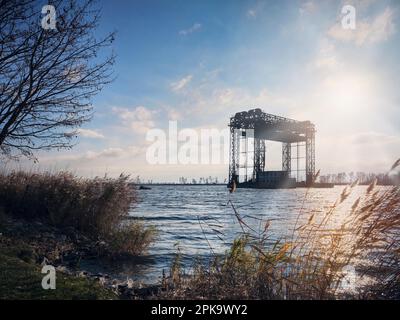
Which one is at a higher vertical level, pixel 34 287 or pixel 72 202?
pixel 72 202

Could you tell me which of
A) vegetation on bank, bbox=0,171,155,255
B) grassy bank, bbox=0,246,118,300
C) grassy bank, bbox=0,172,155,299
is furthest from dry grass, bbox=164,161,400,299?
vegetation on bank, bbox=0,171,155,255

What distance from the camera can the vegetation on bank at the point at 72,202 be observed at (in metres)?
12.5

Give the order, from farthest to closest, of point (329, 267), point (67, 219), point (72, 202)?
point (72, 202) → point (67, 219) → point (329, 267)

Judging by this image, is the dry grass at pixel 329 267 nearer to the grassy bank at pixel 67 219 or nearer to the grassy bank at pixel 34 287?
the grassy bank at pixel 34 287

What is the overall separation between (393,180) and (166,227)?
14218 millimetres

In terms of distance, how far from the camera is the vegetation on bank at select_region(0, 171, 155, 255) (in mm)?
12547

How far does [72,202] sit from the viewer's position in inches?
508

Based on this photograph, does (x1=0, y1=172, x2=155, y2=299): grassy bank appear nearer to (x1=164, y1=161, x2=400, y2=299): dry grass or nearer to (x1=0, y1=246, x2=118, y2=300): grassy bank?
(x1=0, y1=246, x2=118, y2=300): grassy bank

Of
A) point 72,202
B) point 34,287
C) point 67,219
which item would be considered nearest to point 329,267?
point 34,287

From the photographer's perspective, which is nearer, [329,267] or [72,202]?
[329,267]

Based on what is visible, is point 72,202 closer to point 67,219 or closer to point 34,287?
point 67,219

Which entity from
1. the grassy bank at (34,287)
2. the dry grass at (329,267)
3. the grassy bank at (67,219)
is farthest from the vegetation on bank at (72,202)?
the dry grass at (329,267)
